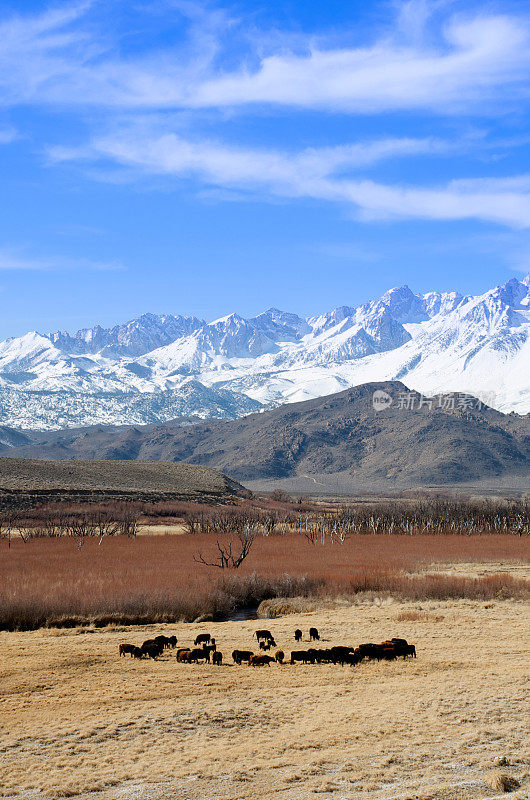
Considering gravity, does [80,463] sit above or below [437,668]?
above

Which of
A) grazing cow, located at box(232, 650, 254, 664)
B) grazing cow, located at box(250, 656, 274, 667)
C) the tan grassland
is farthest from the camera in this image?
grazing cow, located at box(232, 650, 254, 664)

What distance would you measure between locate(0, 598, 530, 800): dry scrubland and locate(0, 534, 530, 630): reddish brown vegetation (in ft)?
25.7

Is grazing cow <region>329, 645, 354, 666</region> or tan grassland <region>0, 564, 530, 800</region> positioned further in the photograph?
grazing cow <region>329, 645, 354, 666</region>

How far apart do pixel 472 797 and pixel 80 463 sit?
6443 inches

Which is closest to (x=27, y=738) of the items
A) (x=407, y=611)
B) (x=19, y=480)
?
(x=407, y=611)

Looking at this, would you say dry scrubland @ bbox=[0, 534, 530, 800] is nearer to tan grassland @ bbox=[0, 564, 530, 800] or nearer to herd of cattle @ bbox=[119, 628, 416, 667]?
tan grassland @ bbox=[0, 564, 530, 800]

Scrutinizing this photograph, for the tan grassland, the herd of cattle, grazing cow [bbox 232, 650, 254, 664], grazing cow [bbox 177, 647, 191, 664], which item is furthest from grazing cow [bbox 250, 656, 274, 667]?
grazing cow [bbox 177, 647, 191, 664]

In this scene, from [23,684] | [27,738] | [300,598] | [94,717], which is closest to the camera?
[27,738]

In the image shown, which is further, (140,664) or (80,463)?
(80,463)

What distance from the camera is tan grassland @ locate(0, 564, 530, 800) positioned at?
13883 mm

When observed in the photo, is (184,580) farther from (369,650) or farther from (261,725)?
(261,725)

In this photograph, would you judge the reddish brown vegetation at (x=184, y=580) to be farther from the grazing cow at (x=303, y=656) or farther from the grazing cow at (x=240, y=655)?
the grazing cow at (x=303, y=656)

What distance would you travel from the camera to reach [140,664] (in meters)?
24.7

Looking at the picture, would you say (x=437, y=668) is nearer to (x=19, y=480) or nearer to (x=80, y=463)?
(x=19, y=480)
